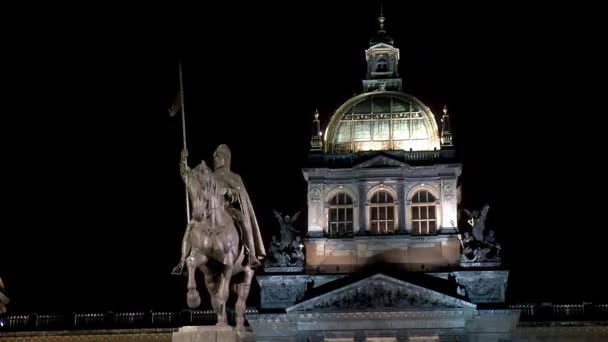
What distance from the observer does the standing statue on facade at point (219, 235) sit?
86.6 ft

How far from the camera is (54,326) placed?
6662cm

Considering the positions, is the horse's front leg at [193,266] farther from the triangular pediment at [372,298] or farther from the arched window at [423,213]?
the arched window at [423,213]

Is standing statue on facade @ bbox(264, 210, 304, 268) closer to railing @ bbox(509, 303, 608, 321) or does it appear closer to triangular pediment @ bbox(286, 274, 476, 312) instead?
triangular pediment @ bbox(286, 274, 476, 312)

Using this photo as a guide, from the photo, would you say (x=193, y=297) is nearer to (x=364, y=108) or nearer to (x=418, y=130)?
(x=364, y=108)

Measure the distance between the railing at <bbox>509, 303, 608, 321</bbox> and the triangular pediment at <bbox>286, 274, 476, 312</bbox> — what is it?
5.51 metres

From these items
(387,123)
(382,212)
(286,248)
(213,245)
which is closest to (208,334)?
(213,245)

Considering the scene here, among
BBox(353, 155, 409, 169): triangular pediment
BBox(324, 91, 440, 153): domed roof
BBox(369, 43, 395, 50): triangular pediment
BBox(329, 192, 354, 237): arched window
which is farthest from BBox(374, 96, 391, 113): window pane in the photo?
BBox(329, 192, 354, 237): arched window

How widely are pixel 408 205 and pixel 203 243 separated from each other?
44.9 metres

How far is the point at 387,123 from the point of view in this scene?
7162cm

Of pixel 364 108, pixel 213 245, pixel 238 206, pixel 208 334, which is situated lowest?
pixel 208 334

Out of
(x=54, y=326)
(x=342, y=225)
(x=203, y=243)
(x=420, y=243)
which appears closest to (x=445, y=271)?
(x=420, y=243)

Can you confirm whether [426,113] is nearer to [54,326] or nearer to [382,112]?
[382,112]

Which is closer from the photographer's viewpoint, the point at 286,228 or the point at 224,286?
the point at 224,286

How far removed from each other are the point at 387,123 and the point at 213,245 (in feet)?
150
